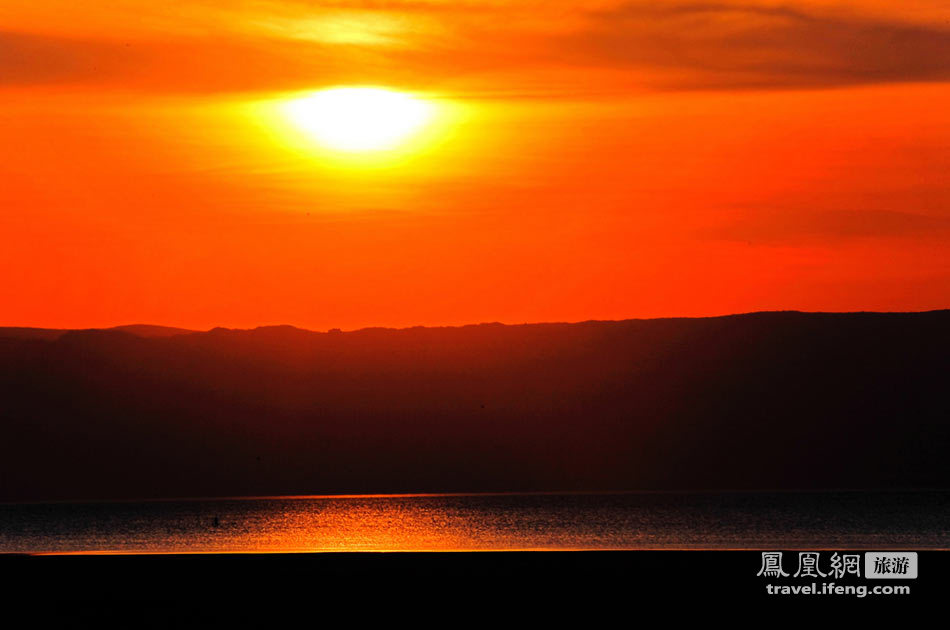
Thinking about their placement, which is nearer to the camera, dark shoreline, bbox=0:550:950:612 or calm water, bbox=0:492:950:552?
dark shoreline, bbox=0:550:950:612

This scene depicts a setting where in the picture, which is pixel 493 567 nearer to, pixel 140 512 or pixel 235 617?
pixel 235 617

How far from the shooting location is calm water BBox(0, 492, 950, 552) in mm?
91625

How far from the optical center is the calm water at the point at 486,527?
91625mm

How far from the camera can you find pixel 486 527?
122562 mm

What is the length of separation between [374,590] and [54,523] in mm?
139788

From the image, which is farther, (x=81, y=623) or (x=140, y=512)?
(x=140, y=512)

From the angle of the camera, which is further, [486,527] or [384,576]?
[486,527]

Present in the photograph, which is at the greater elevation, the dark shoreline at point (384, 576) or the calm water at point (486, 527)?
the calm water at point (486, 527)

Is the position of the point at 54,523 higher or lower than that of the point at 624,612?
higher

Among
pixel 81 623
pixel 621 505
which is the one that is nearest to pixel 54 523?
pixel 621 505

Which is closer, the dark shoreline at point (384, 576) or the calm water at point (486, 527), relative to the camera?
the dark shoreline at point (384, 576)

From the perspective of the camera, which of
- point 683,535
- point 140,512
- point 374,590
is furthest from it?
point 140,512

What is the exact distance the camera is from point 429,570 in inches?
861

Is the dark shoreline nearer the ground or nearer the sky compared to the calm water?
nearer the ground
